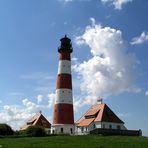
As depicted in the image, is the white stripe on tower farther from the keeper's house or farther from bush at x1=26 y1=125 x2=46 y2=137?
the keeper's house

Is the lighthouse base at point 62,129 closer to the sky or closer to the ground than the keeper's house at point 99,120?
closer to the ground

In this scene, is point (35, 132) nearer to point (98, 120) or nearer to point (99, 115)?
point (98, 120)

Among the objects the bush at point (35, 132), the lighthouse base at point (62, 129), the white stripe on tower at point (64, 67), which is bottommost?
the bush at point (35, 132)

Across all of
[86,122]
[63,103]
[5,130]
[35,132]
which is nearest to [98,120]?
[86,122]

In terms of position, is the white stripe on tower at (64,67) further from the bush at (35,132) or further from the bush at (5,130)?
the bush at (5,130)

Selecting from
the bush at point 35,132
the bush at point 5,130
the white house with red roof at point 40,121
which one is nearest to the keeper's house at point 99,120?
the white house with red roof at point 40,121

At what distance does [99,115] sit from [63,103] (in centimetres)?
1103

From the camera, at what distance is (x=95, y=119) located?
222 feet

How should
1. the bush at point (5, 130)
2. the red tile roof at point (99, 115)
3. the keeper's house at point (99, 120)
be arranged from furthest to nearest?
the red tile roof at point (99, 115), the keeper's house at point (99, 120), the bush at point (5, 130)

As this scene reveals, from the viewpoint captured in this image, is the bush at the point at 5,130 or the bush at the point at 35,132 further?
the bush at the point at 5,130

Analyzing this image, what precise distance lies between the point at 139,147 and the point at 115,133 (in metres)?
22.2

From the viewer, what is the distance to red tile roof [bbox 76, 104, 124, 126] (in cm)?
6731

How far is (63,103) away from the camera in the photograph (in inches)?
2322

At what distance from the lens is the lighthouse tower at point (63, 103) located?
58.7 metres
